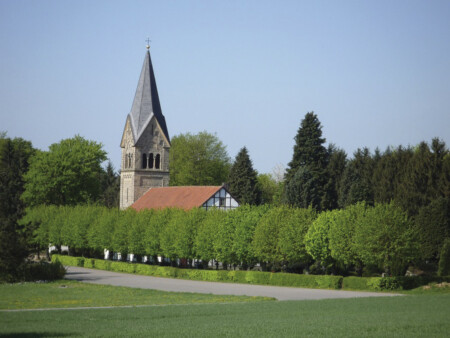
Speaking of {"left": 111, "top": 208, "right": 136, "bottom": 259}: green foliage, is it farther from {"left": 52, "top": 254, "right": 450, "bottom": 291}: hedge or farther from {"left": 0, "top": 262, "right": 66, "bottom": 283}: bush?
{"left": 0, "top": 262, "right": 66, "bottom": 283}: bush

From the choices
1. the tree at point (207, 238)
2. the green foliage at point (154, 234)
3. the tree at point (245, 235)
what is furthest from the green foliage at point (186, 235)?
the tree at point (245, 235)

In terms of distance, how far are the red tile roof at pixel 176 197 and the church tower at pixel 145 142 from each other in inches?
72.5

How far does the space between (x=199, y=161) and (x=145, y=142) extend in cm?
3080

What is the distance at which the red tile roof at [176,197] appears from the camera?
80250 mm

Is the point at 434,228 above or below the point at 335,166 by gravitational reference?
below

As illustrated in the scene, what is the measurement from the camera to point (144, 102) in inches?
3472

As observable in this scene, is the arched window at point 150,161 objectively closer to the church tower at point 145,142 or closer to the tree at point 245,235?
the church tower at point 145,142

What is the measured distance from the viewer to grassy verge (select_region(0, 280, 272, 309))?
125ft

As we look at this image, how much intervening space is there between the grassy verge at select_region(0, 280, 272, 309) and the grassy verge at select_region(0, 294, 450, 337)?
13.1 ft

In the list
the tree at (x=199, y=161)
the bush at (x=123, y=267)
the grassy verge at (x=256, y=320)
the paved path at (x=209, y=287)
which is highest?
the tree at (x=199, y=161)

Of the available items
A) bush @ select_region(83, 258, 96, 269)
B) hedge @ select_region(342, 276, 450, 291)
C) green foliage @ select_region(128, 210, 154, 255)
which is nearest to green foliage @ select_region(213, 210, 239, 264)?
green foliage @ select_region(128, 210, 154, 255)

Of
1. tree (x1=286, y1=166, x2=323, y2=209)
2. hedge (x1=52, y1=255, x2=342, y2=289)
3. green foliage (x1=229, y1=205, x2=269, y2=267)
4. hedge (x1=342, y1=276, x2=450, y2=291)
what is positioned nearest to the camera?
hedge (x1=342, y1=276, x2=450, y2=291)

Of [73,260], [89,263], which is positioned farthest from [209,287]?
[73,260]

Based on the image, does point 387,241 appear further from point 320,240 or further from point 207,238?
point 207,238
